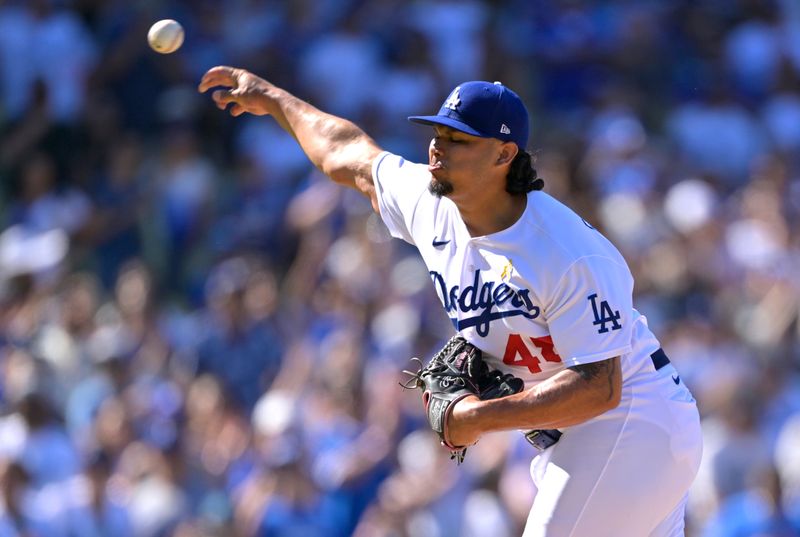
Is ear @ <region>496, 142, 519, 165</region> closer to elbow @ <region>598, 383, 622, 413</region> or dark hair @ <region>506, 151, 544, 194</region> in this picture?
dark hair @ <region>506, 151, 544, 194</region>

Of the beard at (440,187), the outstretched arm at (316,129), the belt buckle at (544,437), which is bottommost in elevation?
the belt buckle at (544,437)

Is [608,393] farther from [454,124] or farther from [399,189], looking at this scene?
[399,189]

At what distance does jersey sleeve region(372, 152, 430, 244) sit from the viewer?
529 cm

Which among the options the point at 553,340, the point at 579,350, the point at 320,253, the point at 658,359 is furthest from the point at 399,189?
the point at 320,253

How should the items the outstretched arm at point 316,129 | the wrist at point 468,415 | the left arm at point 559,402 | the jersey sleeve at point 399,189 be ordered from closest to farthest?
1. the left arm at point 559,402
2. the wrist at point 468,415
3. the jersey sleeve at point 399,189
4. the outstretched arm at point 316,129

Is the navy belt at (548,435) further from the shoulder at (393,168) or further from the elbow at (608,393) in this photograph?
the shoulder at (393,168)

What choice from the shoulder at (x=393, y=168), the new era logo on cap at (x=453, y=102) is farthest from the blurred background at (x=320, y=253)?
the new era logo on cap at (x=453, y=102)

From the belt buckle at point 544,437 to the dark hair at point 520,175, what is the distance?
87cm

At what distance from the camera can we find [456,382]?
4.98 meters

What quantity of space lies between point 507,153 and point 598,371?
0.85 metres

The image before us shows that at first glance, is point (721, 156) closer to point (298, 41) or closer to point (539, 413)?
point (298, 41)

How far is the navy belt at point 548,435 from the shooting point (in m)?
5.02

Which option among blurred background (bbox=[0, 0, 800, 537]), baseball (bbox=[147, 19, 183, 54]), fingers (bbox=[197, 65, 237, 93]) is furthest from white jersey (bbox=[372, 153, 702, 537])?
blurred background (bbox=[0, 0, 800, 537])

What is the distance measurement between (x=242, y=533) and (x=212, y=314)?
2192mm
